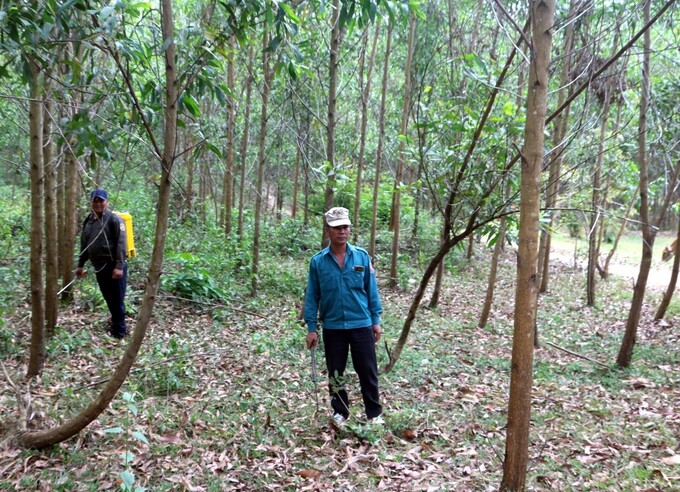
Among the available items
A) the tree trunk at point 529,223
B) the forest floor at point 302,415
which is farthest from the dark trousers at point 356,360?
the tree trunk at point 529,223

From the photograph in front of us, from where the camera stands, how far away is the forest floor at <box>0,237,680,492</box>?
3.48 metres

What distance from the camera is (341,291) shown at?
168 inches

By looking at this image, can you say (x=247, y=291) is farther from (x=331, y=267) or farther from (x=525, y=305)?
(x=525, y=305)

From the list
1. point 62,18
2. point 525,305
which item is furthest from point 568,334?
point 62,18

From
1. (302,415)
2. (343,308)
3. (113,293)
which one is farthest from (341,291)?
(113,293)

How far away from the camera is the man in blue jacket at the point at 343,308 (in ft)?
14.0

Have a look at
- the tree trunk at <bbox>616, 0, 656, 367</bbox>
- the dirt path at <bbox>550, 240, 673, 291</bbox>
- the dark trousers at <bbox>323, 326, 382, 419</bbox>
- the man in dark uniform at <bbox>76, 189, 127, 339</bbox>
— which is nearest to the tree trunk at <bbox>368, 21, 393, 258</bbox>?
the tree trunk at <bbox>616, 0, 656, 367</bbox>

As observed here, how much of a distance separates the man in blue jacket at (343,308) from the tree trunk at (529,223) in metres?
1.72

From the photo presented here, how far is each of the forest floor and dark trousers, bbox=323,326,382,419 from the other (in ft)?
0.70

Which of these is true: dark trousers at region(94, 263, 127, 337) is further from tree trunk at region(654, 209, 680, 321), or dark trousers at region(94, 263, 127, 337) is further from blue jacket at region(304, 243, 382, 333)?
tree trunk at region(654, 209, 680, 321)

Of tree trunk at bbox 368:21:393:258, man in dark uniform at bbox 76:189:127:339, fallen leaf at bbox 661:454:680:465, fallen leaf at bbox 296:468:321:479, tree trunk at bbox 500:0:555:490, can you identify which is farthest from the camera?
tree trunk at bbox 368:21:393:258

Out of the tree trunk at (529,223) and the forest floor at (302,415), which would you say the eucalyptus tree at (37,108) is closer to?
the forest floor at (302,415)

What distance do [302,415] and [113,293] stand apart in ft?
9.73

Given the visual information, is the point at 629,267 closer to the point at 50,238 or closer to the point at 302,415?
the point at 302,415
